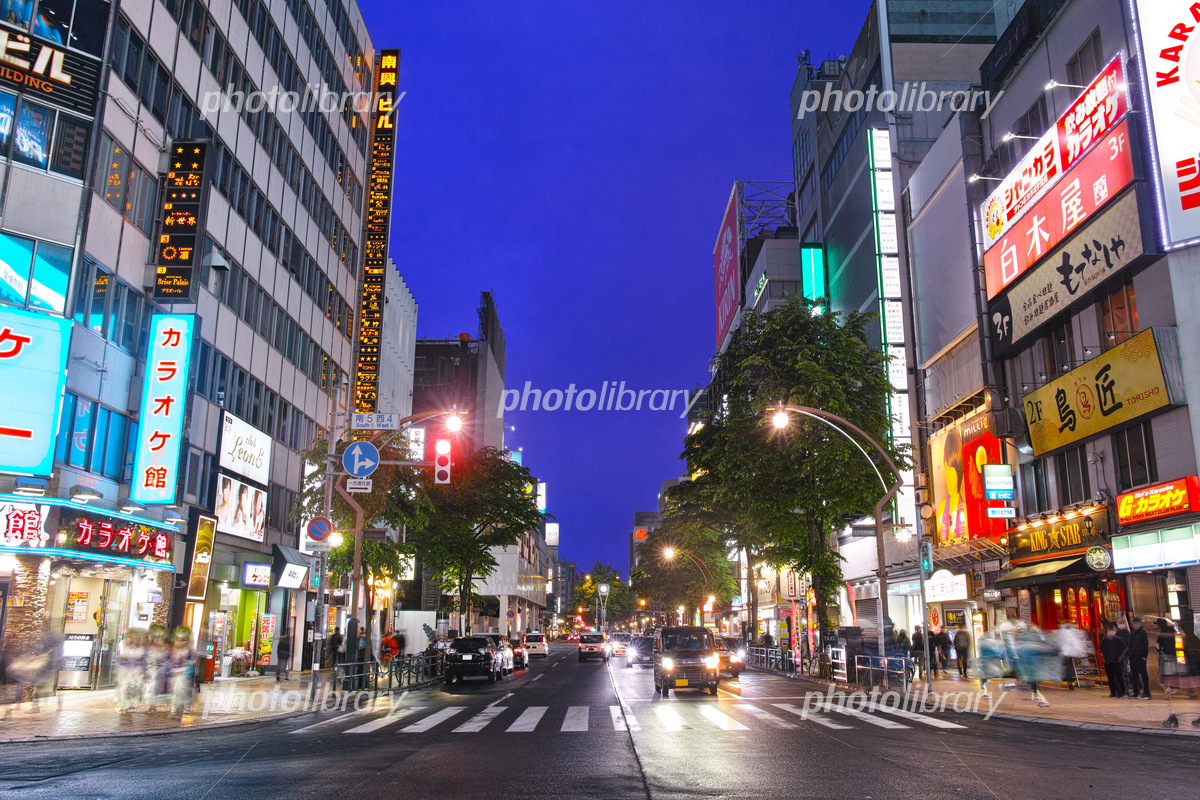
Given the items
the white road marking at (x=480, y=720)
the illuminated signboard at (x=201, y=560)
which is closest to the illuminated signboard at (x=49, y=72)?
the illuminated signboard at (x=201, y=560)

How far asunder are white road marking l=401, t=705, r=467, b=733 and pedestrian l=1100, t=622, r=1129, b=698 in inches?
592

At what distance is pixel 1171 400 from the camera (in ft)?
74.6

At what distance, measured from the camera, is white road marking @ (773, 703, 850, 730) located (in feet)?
52.7

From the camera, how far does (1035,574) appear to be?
28562 mm

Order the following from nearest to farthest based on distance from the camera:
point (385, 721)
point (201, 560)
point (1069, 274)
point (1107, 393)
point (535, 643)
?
point (385, 721) → point (1107, 393) → point (1069, 274) → point (201, 560) → point (535, 643)

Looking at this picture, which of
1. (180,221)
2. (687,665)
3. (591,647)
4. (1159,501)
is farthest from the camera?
(591,647)

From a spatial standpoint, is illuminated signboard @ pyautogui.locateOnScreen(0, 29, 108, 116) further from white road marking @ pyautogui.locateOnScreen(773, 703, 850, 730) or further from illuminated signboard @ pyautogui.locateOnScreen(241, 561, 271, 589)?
white road marking @ pyautogui.locateOnScreen(773, 703, 850, 730)

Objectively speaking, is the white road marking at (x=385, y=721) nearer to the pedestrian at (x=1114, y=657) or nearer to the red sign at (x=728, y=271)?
the pedestrian at (x=1114, y=657)

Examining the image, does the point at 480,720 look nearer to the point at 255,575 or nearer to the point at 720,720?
the point at 720,720

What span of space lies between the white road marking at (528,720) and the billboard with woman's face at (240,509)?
14.5 meters

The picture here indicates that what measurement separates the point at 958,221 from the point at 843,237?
15.7m

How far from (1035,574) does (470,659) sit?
19.3m

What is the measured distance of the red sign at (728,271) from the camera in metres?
82.6

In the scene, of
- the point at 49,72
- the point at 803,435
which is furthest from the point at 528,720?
the point at 49,72
